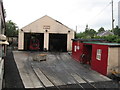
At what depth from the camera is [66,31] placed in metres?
31.7

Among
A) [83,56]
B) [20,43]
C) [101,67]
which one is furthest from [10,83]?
[20,43]

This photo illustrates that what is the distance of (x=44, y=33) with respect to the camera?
31297 millimetres

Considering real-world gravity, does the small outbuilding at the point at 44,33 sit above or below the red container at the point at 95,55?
above

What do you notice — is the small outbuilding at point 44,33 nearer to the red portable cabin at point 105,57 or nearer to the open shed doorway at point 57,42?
the open shed doorway at point 57,42

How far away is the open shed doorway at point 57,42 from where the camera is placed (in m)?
33.7

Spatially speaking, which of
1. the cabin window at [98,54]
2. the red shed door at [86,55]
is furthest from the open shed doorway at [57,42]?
the cabin window at [98,54]

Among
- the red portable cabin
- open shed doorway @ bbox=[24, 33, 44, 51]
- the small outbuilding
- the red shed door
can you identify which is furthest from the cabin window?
open shed doorway @ bbox=[24, 33, 44, 51]

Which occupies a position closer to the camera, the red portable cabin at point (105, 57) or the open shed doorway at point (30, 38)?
the red portable cabin at point (105, 57)

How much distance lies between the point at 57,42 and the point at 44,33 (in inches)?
170

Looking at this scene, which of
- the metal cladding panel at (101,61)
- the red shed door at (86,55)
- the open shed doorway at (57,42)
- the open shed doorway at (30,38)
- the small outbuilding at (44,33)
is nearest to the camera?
the metal cladding panel at (101,61)

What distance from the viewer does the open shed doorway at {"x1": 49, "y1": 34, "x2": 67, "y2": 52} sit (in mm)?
33719

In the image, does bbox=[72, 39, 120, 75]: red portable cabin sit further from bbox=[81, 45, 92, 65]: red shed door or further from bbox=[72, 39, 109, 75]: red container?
bbox=[81, 45, 92, 65]: red shed door

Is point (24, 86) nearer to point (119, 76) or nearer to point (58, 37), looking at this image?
point (119, 76)

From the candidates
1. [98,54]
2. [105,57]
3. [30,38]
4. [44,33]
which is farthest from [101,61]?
[30,38]
